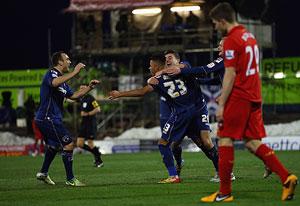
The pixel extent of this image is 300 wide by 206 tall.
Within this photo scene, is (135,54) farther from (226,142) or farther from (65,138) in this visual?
(226,142)

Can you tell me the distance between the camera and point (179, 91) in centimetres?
1577

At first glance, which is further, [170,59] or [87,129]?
[87,129]

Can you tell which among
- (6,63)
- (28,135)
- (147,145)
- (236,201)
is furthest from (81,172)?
(6,63)

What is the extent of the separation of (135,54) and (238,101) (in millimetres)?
28871

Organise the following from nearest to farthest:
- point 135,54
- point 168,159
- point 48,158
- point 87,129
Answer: point 168,159, point 48,158, point 87,129, point 135,54

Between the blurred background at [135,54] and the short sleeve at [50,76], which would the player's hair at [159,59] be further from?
the blurred background at [135,54]

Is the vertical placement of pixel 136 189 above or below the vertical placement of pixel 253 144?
below

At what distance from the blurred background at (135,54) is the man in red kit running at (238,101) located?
78.8 ft

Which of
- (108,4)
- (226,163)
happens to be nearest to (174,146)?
→ (226,163)

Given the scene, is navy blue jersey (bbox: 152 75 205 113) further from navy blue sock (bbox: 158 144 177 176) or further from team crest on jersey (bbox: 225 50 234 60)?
team crest on jersey (bbox: 225 50 234 60)

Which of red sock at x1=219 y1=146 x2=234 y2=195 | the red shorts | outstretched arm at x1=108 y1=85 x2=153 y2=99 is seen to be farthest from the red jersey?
outstretched arm at x1=108 y1=85 x2=153 y2=99

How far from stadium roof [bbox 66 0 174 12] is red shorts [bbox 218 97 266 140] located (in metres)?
27.8

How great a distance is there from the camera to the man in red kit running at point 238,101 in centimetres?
1128

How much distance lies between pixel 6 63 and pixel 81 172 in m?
45.1
